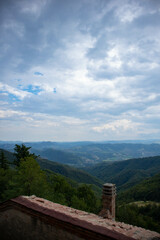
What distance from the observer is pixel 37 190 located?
1886cm

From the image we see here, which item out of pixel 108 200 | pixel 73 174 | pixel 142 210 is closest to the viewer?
pixel 108 200

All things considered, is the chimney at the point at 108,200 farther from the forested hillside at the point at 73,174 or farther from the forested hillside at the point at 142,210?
the forested hillside at the point at 73,174

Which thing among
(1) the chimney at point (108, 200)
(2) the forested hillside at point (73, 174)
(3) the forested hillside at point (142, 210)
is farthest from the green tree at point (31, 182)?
(2) the forested hillside at point (73, 174)

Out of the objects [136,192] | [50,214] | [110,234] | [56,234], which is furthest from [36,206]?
[136,192]

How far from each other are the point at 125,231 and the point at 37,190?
15.6 meters

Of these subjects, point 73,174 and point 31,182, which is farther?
point 73,174

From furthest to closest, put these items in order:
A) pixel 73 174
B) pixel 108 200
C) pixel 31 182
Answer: pixel 73 174 < pixel 31 182 < pixel 108 200

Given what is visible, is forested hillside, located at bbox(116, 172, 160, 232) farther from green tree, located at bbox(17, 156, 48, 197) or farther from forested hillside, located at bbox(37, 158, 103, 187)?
forested hillside, located at bbox(37, 158, 103, 187)

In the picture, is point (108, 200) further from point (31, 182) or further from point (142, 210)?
point (142, 210)

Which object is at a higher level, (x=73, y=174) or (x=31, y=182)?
(x=31, y=182)

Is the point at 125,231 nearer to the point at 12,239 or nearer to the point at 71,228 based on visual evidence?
the point at 71,228

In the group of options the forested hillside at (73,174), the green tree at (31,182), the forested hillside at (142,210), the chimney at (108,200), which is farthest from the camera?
the forested hillside at (73,174)

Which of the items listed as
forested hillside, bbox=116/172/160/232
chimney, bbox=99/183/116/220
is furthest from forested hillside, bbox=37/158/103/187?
chimney, bbox=99/183/116/220

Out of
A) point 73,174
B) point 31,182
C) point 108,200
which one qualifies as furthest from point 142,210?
point 73,174
